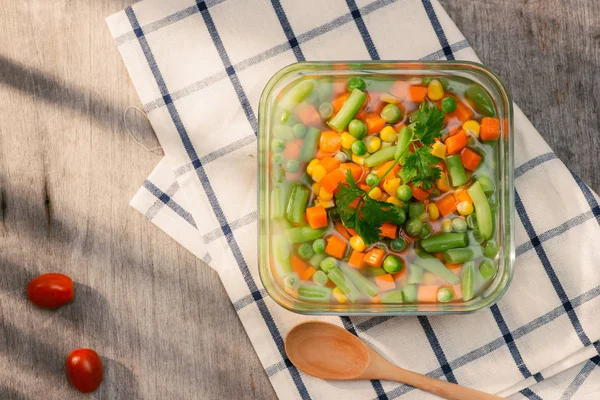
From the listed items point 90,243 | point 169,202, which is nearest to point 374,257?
point 169,202

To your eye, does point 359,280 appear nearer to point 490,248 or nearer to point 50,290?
point 490,248

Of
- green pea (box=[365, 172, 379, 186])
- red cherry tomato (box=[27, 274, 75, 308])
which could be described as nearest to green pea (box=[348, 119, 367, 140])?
green pea (box=[365, 172, 379, 186])

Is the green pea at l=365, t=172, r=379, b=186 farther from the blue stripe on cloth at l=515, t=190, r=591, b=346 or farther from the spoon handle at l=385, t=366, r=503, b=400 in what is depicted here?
the spoon handle at l=385, t=366, r=503, b=400

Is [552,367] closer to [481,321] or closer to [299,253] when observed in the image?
[481,321]

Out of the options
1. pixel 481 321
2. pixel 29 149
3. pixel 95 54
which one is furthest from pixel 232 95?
pixel 481 321

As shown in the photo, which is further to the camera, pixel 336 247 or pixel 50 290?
pixel 50 290

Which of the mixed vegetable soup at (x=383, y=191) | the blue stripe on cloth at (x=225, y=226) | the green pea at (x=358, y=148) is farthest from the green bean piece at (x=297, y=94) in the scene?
the blue stripe on cloth at (x=225, y=226)

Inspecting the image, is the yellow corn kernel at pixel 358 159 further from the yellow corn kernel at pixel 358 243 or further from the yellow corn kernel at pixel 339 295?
the yellow corn kernel at pixel 339 295

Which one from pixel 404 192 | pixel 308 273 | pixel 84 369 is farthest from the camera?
pixel 84 369
